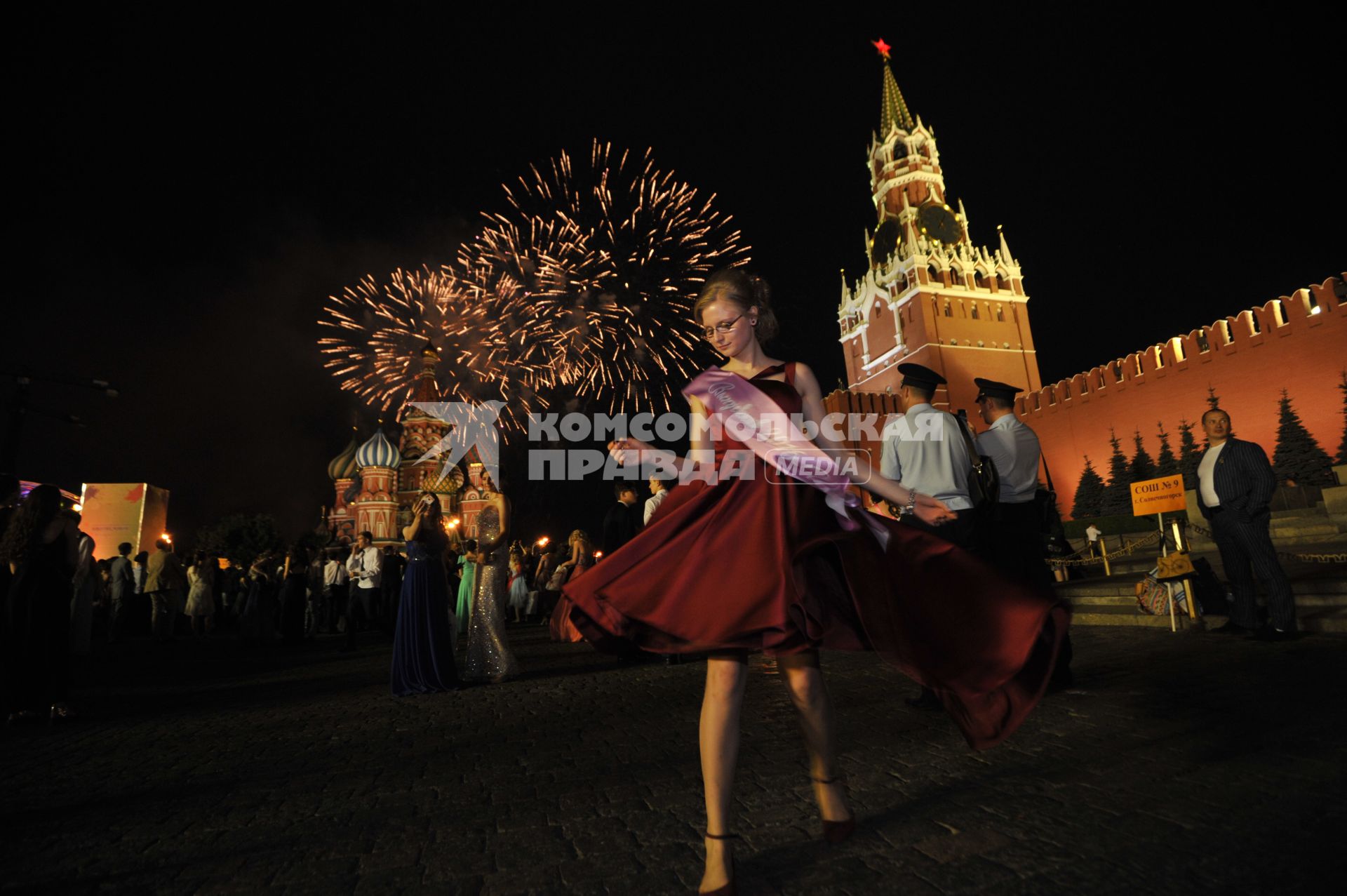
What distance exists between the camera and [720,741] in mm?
1879

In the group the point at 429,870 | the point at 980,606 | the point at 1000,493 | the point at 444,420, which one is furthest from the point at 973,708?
the point at 444,420

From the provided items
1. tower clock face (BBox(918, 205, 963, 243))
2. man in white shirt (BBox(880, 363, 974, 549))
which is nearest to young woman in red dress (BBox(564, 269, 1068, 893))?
man in white shirt (BBox(880, 363, 974, 549))

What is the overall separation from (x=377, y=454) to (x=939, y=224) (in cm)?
4738

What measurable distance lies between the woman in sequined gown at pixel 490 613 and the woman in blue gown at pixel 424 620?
0.38m

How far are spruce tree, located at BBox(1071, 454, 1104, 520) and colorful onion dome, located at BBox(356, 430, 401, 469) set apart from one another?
1786 inches

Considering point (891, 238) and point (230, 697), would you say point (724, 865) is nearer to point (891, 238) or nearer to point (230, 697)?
point (230, 697)

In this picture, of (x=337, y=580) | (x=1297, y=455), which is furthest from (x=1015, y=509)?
(x=1297, y=455)

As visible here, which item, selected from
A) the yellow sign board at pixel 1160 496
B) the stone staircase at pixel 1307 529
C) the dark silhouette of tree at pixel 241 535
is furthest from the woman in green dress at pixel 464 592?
the dark silhouette of tree at pixel 241 535

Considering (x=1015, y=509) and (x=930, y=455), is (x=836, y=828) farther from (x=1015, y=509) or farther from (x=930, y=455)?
(x=1015, y=509)

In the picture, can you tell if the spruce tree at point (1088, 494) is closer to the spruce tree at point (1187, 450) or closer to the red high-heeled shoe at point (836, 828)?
the spruce tree at point (1187, 450)

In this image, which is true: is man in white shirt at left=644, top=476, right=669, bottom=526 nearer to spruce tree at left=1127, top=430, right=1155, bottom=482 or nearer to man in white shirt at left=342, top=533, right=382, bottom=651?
man in white shirt at left=342, top=533, right=382, bottom=651

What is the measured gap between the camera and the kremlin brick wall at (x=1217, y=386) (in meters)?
25.3

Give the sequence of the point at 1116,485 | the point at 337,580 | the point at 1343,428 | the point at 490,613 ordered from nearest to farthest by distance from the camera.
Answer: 1. the point at 490,613
2. the point at 337,580
3. the point at 1343,428
4. the point at 1116,485

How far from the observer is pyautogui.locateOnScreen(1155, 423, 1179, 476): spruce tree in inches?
1177
